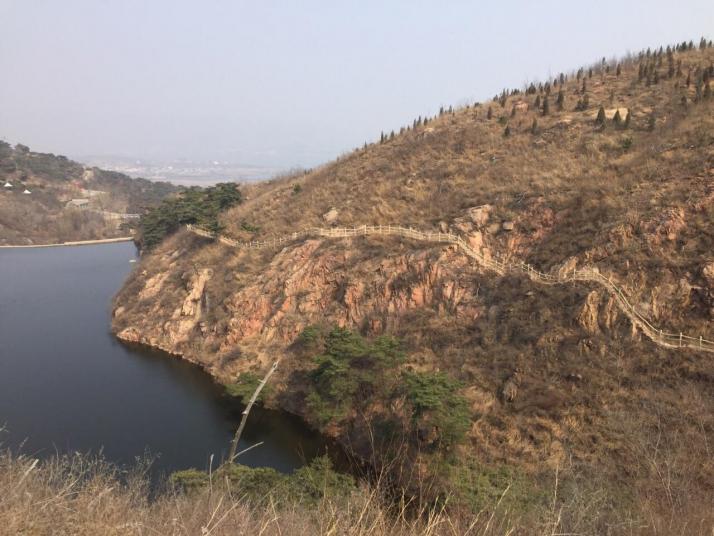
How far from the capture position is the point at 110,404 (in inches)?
943

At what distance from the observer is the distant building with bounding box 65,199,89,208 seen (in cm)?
9669

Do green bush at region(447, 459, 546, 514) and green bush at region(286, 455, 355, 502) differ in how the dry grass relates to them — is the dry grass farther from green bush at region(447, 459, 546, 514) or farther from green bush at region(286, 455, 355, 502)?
green bush at region(286, 455, 355, 502)

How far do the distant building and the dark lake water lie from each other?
64.2 m

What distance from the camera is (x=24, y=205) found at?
8881 cm

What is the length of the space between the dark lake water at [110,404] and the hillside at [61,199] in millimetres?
40840

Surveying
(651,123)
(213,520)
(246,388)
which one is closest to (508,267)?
(651,123)

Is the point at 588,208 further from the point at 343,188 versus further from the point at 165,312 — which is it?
the point at 165,312

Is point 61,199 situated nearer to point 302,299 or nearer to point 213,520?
point 302,299

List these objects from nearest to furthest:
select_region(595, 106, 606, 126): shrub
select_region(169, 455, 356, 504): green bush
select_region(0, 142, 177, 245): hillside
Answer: select_region(169, 455, 356, 504): green bush, select_region(595, 106, 606, 126): shrub, select_region(0, 142, 177, 245): hillside

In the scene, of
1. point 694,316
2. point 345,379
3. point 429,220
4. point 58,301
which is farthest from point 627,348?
point 58,301

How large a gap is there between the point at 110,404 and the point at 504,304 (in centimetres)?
2011

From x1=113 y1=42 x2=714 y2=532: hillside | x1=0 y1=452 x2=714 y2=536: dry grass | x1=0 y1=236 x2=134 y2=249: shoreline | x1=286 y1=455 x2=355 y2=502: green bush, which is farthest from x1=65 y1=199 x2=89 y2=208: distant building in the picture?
x1=0 y1=452 x2=714 y2=536: dry grass

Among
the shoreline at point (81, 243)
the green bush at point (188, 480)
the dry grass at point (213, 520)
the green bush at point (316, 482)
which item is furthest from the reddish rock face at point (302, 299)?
the shoreline at point (81, 243)

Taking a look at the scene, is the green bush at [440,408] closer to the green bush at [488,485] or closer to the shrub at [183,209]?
the green bush at [488,485]
